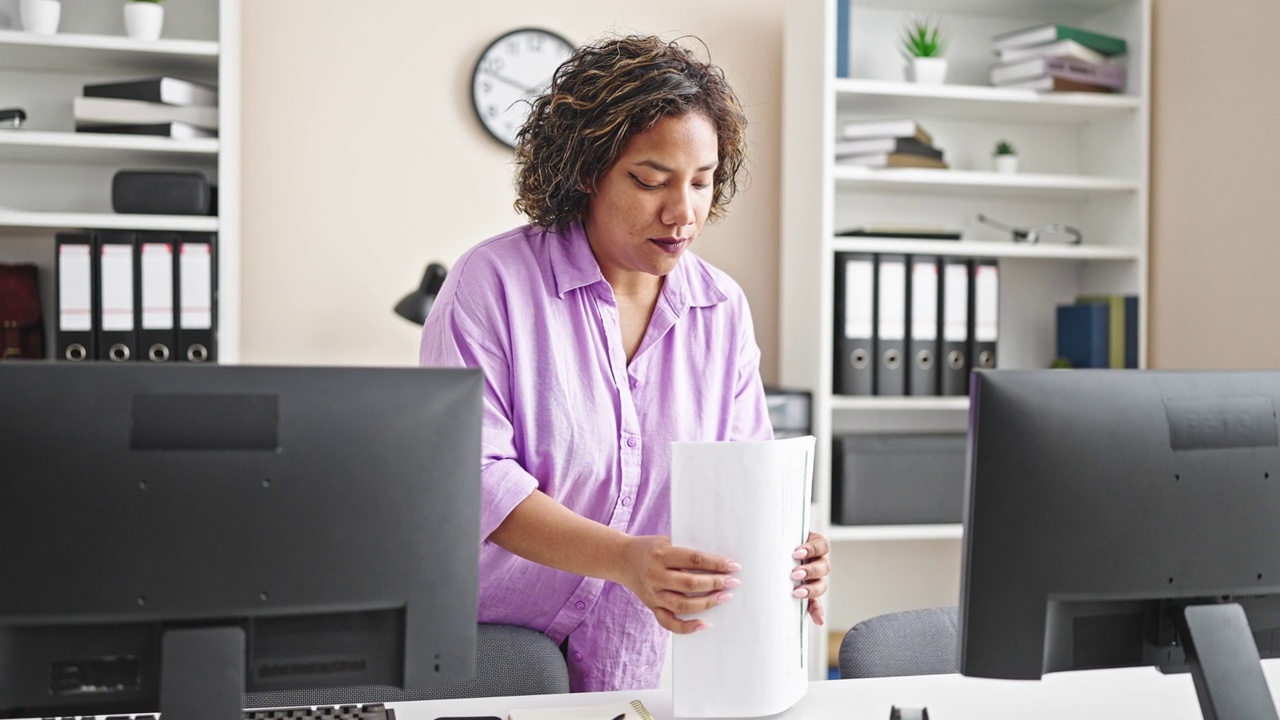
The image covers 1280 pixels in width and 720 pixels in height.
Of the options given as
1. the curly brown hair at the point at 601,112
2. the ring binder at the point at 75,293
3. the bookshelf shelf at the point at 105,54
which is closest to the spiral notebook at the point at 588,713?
the curly brown hair at the point at 601,112

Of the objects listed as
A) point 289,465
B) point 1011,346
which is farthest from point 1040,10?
point 289,465

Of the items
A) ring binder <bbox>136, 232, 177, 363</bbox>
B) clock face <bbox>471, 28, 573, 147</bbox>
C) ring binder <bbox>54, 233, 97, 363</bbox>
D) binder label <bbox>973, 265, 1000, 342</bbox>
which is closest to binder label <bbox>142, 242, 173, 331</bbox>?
ring binder <bbox>136, 232, 177, 363</bbox>

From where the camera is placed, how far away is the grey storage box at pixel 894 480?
2.90 metres

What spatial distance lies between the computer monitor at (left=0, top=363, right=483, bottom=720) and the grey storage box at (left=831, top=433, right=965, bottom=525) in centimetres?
202

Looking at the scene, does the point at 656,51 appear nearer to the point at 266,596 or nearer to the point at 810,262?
the point at 266,596

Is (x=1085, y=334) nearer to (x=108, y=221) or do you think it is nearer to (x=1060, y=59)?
(x=1060, y=59)

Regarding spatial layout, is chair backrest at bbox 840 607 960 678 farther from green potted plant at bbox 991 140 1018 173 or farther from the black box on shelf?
green potted plant at bbox 991 140 1018 173

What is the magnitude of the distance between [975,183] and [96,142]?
2144mm

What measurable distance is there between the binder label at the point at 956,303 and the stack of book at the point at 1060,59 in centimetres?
56

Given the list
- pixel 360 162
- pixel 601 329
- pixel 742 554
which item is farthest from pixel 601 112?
pixel 360 162

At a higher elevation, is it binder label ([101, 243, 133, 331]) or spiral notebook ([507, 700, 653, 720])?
binder label ([101, 243, 133, 331])

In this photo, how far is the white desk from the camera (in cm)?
122

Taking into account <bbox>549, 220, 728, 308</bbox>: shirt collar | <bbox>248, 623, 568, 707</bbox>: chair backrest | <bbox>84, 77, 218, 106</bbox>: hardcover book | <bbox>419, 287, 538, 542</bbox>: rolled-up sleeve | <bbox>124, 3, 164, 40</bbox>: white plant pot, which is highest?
<bbox>124, 3, 164, 40</bbox>: white plant pot

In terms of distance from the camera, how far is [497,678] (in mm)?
1412
